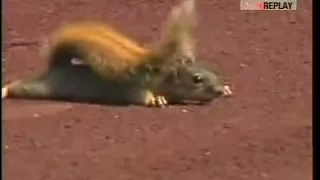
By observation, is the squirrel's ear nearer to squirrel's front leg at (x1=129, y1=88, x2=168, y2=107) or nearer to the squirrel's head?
the squirrel's head

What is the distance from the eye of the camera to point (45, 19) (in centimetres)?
550

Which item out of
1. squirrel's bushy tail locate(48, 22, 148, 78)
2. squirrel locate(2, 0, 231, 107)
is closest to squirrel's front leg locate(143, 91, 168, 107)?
squirrel locate(2, 0, 231, 107)

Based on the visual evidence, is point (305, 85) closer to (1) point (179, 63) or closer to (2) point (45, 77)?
(1) point (179, 63)

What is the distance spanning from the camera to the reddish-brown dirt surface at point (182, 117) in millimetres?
5484

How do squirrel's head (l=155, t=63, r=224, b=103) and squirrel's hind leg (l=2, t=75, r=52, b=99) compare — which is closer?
squirrel's hind leg (l=2, t=75, r=52, b=99)

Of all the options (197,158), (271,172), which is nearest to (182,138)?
(197,158)

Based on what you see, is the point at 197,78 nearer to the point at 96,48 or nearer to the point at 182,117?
the point at 182,117

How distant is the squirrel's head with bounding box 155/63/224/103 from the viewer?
18.3ft

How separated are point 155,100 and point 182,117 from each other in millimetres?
187

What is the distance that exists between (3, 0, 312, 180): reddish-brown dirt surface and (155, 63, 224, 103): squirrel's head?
0.06 m

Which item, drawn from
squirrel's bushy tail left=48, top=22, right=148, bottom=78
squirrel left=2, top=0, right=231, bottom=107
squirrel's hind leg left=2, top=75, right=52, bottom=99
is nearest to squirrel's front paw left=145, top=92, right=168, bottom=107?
squirrel left=2, top=0, right=231, bottom=107

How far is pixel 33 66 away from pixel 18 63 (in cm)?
8

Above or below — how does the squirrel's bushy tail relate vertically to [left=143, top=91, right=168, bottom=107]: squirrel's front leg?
above

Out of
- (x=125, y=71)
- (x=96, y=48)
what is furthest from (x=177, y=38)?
(x=96, y=48)
